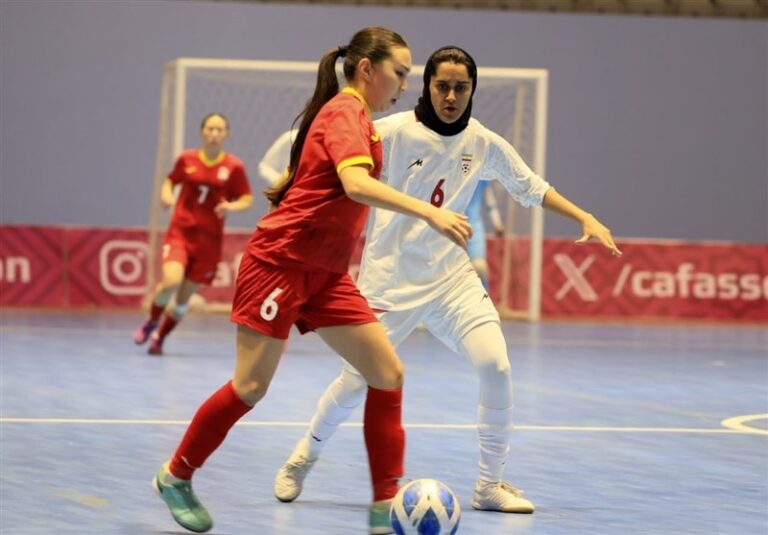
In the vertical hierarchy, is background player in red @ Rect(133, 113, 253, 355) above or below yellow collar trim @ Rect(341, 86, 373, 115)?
below

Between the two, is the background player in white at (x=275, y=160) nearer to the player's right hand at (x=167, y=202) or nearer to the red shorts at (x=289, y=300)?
the player's right hand at (x=167, y=202)

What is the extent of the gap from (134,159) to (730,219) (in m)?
8.19

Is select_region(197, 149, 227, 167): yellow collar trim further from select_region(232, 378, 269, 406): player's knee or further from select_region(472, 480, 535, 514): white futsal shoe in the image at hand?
select_region(232, 378, 269, 406): player's knee

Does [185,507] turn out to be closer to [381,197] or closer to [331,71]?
[381,197]

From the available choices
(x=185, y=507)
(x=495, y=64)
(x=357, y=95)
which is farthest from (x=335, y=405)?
(x=495, y=64)

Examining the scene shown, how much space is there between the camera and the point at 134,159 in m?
19.0

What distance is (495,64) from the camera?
1958 centimetres

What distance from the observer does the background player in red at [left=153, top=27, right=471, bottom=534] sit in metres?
4.76

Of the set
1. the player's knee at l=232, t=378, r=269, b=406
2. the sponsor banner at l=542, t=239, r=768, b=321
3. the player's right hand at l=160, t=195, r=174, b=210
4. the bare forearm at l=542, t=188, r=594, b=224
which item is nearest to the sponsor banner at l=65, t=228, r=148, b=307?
the sponsor banner at l=542, t=239, r=768, b=321

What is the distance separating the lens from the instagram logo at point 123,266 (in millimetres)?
16703

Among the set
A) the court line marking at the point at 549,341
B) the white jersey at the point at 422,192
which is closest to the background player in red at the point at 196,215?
the court line marking at the point at 549,341

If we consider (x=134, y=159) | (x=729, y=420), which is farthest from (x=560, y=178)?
(x=729, y=420)

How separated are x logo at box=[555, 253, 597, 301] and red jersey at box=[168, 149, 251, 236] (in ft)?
21.1

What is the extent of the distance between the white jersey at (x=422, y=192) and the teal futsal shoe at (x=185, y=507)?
1214 mm
